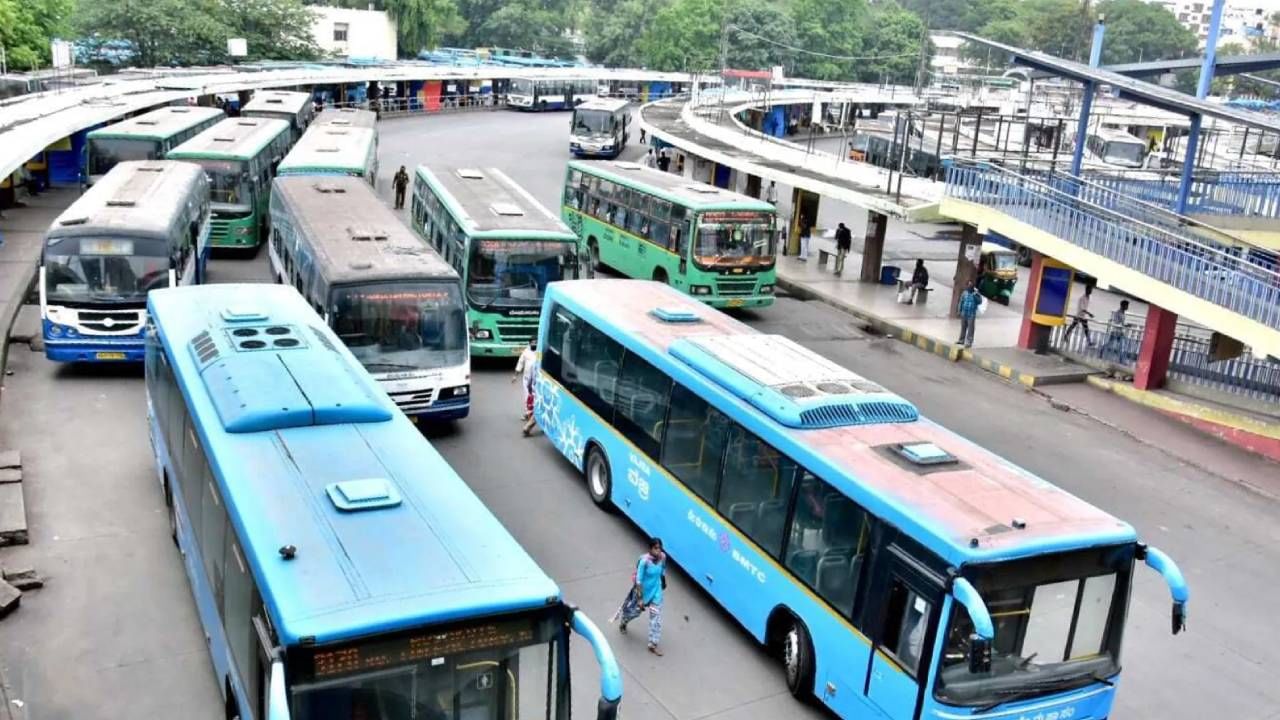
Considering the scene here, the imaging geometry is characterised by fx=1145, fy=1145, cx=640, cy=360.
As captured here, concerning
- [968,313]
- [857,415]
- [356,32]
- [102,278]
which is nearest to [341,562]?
[857,415]

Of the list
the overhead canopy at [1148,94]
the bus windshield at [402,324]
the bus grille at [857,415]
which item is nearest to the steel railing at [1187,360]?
the overhead canopy at [1148,94]

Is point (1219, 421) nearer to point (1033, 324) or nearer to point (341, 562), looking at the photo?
point (1033, 324)

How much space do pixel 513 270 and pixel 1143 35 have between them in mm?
112073

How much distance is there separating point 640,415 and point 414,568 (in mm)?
5956

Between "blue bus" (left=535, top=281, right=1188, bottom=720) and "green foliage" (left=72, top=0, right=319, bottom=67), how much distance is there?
52.3 m

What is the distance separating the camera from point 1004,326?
25.0m

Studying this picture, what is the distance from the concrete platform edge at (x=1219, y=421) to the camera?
17609 millimetres

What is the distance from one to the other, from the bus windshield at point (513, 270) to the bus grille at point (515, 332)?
0.38 meters

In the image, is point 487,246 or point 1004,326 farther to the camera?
point 1004,326

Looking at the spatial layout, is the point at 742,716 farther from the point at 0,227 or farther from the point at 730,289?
the point at 0,227

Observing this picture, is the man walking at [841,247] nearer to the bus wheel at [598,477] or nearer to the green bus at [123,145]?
the green bus at [123,145]

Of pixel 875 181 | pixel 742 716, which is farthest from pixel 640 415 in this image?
pixel 875 181

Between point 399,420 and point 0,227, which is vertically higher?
point 399,420

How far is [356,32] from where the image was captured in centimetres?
8112
